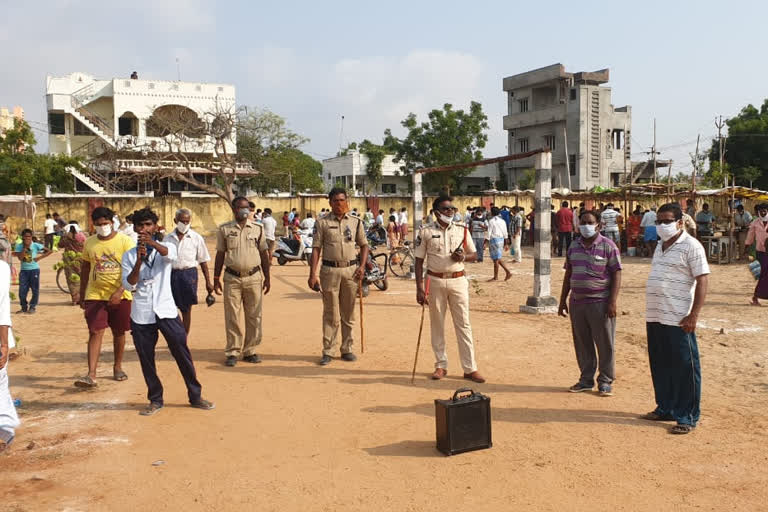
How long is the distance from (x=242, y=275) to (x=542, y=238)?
17.6 feet

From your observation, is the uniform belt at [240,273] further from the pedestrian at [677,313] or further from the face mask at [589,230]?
the pedestrian at [677,313]

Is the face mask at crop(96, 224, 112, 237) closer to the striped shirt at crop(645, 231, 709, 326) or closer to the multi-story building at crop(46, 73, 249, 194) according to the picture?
the striped shirt at crop(645, 231, 709, 326)

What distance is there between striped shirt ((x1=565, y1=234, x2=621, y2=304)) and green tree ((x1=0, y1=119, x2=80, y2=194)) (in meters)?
33.9

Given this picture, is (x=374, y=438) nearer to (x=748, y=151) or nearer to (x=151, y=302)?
(x=151, y=302)

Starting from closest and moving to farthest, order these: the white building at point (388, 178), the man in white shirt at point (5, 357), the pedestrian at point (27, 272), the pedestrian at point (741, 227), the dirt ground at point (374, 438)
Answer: the dirt ground at point (374, 438) → the man in white shirt at point (5, 357) → the pedestrian at point (27, 272) → the pedestrian at point (741, 227) → the white building at point (388, 178)

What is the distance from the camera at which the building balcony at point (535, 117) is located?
44.2m

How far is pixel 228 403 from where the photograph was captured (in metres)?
6.29

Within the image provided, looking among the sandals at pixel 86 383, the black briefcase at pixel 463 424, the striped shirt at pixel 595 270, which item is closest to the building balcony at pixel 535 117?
the striped shirt at pixel 595 270

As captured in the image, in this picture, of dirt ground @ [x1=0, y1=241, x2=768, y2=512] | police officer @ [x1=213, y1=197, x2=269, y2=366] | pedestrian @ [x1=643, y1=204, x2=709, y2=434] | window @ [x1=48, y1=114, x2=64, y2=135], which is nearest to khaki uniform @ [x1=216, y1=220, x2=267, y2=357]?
police officer @ [x1=213, y1=197, x2=269, y2=366]

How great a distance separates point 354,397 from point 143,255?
7.74ft

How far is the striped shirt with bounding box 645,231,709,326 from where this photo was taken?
17.3 feet

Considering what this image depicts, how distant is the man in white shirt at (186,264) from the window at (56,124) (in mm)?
40490

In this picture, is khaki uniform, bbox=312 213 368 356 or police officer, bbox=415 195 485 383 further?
khaki uniform, bbox=312 213 368 356

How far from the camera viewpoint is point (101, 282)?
6727mm
